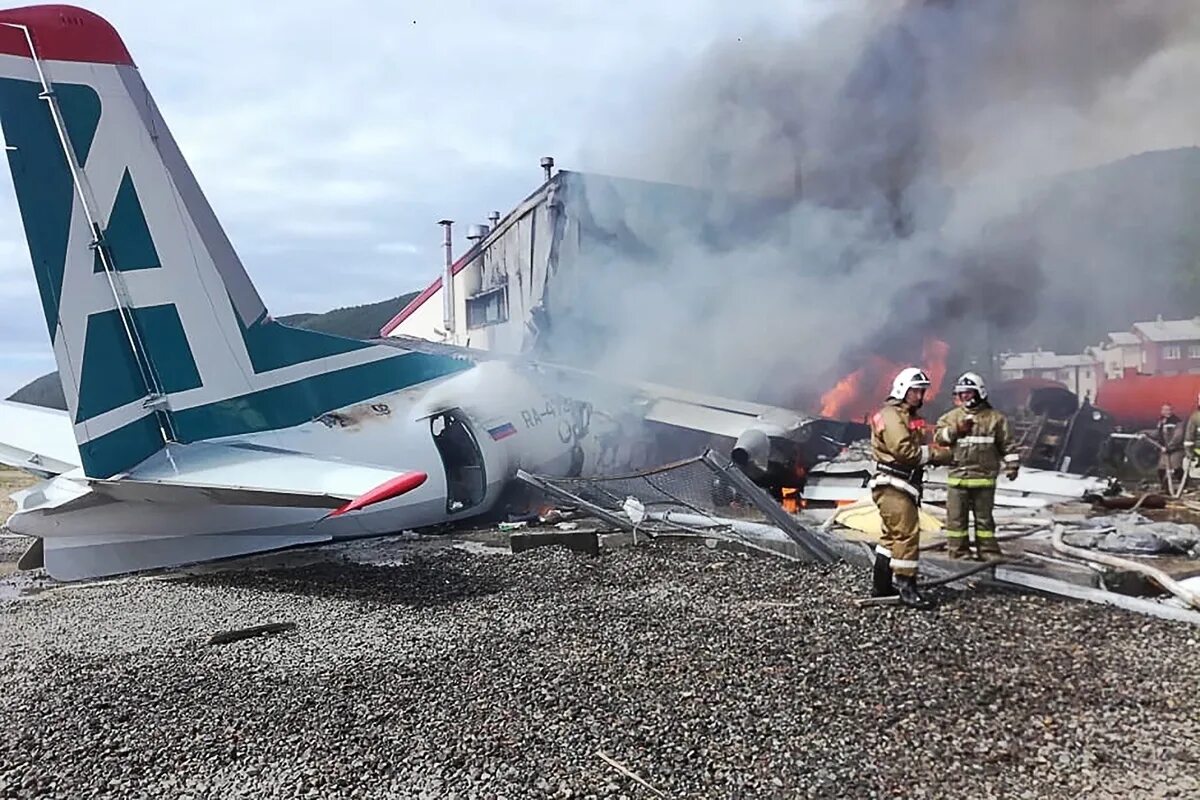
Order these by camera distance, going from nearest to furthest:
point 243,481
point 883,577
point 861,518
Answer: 1. point 883,577
2. point 243,481
3. point 861,518

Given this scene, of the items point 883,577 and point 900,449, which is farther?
point 900,449

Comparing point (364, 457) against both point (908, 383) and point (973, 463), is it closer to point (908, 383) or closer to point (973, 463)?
point (908, 383)

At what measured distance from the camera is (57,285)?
760 centimetres

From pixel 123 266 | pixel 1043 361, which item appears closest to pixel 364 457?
pixel 123 266

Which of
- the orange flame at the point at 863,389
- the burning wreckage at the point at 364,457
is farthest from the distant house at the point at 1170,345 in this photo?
the burning wreckage at the point at 364,457

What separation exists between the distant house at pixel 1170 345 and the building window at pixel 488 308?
40.7 ft

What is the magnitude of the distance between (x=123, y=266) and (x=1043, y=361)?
16381 mm

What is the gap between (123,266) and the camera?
8.00 metres

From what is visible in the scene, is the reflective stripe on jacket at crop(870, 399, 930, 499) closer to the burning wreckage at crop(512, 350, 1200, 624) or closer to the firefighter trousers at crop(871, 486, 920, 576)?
the firefighter trousers at crop(871, 486, 920, 576)

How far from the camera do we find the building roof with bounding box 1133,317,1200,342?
17719 millimetres

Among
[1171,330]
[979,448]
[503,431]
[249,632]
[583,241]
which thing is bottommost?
[249,632]

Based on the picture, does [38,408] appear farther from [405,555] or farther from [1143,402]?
[1143,402]

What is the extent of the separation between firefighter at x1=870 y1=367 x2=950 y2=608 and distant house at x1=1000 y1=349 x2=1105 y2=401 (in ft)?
41.7

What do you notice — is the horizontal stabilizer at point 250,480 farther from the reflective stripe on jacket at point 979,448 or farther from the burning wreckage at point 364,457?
the reflective stripe on jacket at point 979,448
